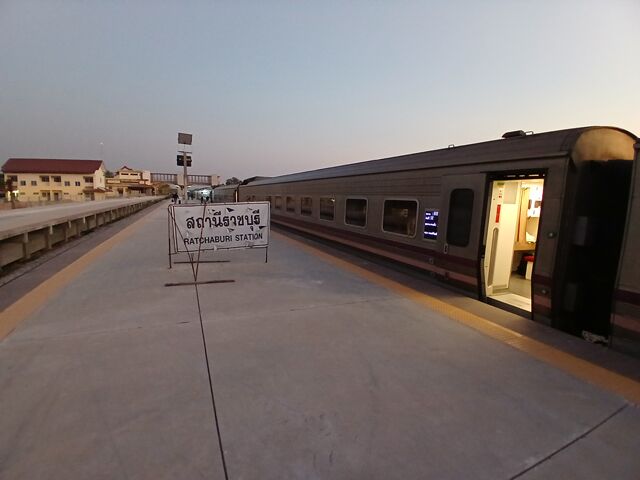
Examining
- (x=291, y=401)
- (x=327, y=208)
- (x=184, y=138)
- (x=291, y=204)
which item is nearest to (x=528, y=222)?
(x=327, y=208)

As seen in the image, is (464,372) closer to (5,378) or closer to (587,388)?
(587,388)

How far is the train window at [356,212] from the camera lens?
8602 millimetres

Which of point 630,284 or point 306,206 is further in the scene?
point 306,206

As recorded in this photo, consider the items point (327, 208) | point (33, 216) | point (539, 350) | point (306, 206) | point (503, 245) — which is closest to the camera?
point (539, 350)

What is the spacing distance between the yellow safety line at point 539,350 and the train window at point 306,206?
6766 mm

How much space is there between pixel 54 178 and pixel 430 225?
285ft

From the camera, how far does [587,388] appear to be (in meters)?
2.93

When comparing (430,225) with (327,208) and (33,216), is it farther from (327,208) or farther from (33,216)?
(33,216)

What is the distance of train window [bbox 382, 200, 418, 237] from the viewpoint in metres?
6.77

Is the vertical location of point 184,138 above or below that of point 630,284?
above

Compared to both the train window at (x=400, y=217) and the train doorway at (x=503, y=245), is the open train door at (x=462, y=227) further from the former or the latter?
the train window at (x=400, y=217)

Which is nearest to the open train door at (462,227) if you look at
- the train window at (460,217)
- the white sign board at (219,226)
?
the train window at (460,217)

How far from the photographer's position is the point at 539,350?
3.61 metres

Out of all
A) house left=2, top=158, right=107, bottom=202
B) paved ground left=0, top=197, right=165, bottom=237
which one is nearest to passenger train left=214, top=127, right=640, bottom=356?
paved ground left=0, top=197, right=165, bottom=237
